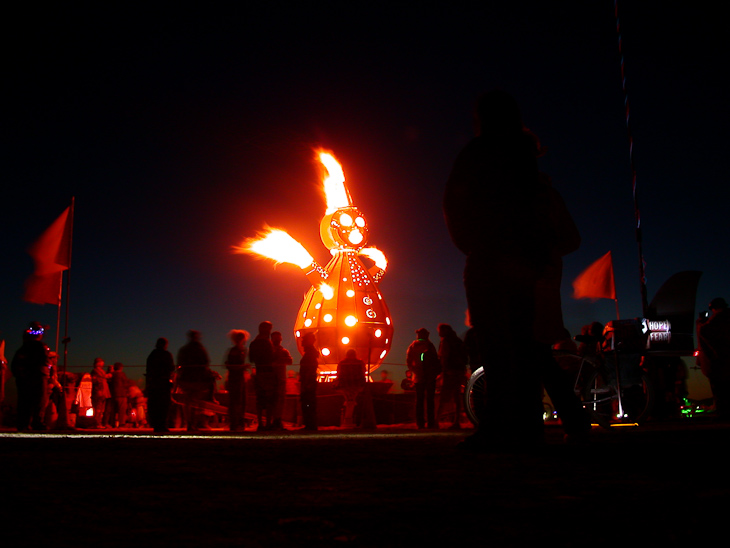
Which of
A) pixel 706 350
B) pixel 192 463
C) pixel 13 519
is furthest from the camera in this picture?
pixel 706 350

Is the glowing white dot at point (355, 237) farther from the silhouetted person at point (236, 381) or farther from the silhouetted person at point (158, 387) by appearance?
the silhouetted person at point (158, 387)

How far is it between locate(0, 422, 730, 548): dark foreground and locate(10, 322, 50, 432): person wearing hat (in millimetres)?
8655

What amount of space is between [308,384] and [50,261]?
17.0 feet

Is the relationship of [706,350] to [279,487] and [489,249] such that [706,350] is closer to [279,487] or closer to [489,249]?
[489,249]

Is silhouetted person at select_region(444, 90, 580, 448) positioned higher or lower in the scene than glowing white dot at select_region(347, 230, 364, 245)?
lower

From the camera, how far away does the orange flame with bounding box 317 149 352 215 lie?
836 inches

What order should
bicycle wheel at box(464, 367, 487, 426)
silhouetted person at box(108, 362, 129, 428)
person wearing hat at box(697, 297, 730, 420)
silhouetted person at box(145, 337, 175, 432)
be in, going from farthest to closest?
silhouetted person at box(108, 362, 129, 428) → silhouetted person at box(145, 337, 175, 432) → person wearing hat at box(697, 297, 730, 420) → bicycle wheel at box(464, 367, 487, 426)

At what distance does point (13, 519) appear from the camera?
1.79 meters

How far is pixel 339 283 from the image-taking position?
2023cm

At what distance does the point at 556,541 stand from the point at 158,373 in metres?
10.0

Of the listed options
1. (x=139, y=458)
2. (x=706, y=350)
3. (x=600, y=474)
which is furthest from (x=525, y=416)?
(x=706, y=350)

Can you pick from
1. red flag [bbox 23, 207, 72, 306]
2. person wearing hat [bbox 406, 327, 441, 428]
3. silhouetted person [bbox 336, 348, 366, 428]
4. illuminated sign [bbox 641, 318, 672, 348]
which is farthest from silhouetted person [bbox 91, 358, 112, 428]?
illuminated sign [bbox 641, 318, 672, 348]

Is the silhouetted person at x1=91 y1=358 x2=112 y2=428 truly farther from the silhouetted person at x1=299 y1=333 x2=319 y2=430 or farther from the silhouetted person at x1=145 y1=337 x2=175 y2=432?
the silhouetted person at x1=299 y1=333 x2=319 y2=430

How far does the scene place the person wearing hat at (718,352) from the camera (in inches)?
403
